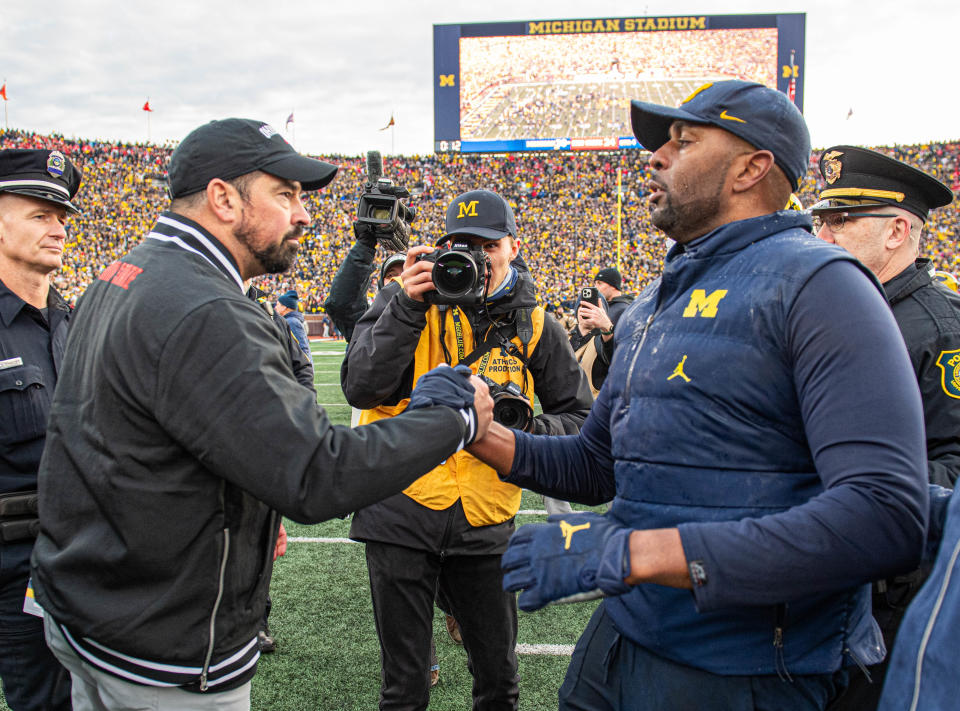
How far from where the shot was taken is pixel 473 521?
2.48 metres

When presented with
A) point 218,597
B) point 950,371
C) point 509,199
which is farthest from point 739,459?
point 509,199

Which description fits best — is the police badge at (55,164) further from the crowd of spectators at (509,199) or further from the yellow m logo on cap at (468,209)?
the crowd of spectators at (509,199)

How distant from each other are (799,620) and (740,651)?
0.13 metres

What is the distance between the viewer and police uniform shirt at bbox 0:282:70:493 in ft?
7.80

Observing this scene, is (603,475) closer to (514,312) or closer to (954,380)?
(514,312)

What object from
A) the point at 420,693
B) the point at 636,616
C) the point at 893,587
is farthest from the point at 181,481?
the point at 893,587

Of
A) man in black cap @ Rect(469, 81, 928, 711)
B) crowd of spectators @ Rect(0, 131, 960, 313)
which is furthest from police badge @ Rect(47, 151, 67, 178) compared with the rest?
crowd of spectators @ Rect(0, 131, 960, 313)

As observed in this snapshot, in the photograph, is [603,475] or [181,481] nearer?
[181,481]

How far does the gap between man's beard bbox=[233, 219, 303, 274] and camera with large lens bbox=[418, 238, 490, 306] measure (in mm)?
623

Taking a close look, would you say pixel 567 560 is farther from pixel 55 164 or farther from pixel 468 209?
pixel 55 164

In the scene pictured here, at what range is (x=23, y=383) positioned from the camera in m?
2.43

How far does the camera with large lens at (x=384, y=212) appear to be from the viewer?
3035 millimetres

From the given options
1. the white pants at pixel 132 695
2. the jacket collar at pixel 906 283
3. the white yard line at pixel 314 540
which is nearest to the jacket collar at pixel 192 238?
the white pants at pixel 132 695

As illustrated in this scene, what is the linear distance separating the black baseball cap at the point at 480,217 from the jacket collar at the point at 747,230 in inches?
51.1
